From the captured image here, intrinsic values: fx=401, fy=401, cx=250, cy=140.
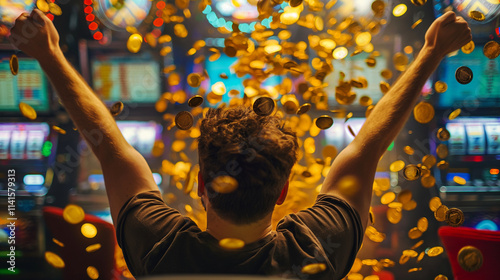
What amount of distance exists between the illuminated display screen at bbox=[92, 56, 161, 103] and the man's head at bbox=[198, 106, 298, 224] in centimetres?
203

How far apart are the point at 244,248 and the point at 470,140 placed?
239 cm

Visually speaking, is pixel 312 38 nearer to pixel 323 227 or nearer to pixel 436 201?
pixel 436 201

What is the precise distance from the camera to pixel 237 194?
38.4 inches

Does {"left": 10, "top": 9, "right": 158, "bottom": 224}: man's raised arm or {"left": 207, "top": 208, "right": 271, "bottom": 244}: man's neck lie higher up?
{"left": 10, "top": 9, "right": 158, "bottom": 224}: man's raised arm

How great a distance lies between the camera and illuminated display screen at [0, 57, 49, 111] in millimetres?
2850

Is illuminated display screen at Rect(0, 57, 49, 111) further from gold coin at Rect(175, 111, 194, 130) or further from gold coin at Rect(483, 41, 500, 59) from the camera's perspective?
gold coin at Rect(483, 41, 500, 59)

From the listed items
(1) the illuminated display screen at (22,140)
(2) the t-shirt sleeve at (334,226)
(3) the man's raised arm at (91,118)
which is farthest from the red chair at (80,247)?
(2) the t-shirt sleeve at (334,226)

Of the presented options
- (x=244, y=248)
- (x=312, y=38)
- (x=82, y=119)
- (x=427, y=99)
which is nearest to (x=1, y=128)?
(x=82, y=119)

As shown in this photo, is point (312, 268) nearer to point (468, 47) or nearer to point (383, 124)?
point (383, 124)

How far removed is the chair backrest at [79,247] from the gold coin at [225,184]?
1275mm

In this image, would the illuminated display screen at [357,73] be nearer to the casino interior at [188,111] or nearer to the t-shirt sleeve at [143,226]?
the casino interior at [188,111]

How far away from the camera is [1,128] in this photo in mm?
2824

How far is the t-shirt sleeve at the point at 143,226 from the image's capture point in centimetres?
100

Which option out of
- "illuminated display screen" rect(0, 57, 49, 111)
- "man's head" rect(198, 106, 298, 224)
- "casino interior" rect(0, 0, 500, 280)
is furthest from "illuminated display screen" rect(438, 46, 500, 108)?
"illuminated display screen" rect(0, 57, 49, 111)
